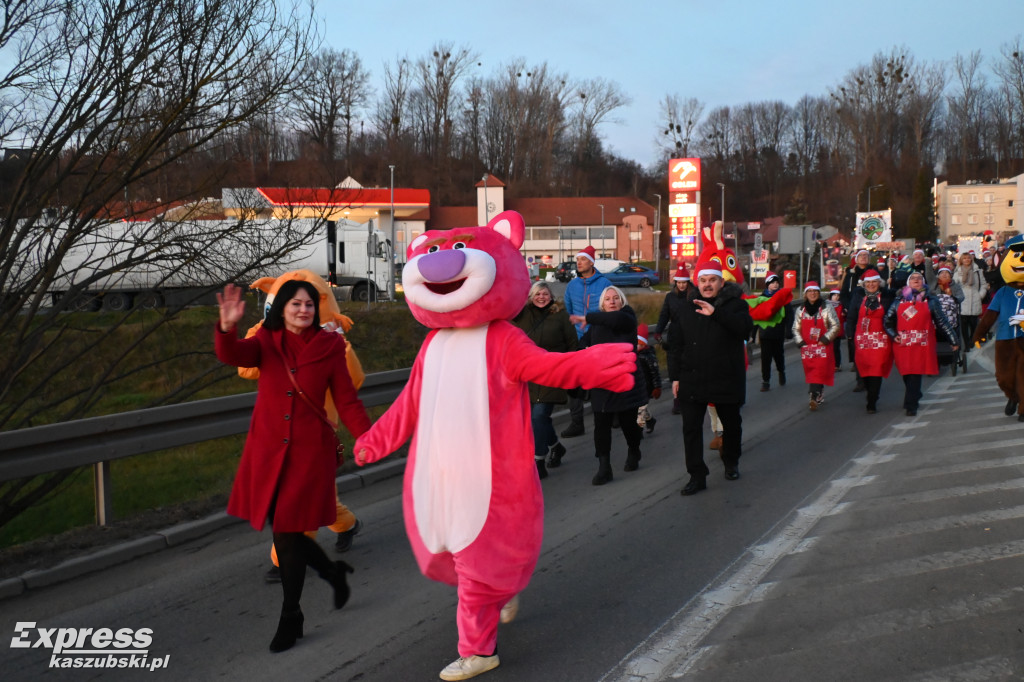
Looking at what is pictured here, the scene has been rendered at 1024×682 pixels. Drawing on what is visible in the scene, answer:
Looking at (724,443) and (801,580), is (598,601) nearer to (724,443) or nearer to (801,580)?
(801,580)

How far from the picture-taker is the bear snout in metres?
4.32

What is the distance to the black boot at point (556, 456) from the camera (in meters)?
9.19

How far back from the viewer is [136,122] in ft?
27.8

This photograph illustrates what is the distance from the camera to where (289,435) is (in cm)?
464

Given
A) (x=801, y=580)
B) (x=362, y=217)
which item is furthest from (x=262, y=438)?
(x=362, y=217)

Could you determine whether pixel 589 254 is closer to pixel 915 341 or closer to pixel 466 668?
pixel 915 341

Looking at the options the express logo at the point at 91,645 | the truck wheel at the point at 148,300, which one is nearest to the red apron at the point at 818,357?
the truck wheel at the point at 148,300

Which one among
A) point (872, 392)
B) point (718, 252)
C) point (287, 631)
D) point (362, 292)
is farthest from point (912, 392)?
point (362, 292)

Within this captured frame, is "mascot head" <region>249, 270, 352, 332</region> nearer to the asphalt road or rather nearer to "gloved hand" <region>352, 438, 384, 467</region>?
"gloved hand" <region>352, 438, 384, 467</region>

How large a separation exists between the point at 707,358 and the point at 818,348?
550 centimetres

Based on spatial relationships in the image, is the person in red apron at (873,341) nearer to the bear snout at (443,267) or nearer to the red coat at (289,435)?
the red coat at (289,435)

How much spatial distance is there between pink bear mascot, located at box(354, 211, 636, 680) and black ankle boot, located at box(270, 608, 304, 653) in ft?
2.53

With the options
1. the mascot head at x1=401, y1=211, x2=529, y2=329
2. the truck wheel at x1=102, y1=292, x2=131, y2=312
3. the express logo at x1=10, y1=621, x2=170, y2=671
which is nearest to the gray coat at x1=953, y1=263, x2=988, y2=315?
the truck wheel at x1=102, y1=292, x2=131, y2=312

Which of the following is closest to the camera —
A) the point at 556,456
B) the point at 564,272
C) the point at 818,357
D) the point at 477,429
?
the point at 477,429
